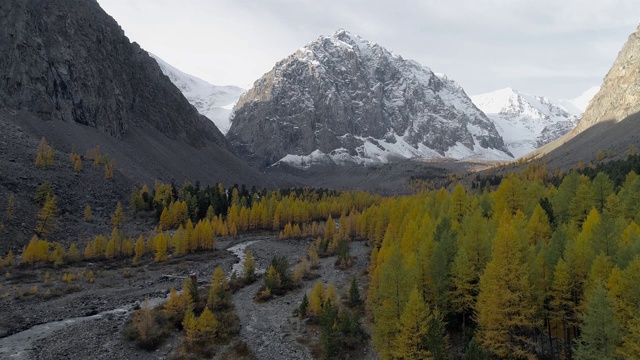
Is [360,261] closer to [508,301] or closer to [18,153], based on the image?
[508,301]

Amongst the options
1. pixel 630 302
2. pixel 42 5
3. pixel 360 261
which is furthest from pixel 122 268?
pixel 42 5

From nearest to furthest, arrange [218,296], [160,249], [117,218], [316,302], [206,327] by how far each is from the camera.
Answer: [206,327]
[316,302]
[218,296]
[160,249]
[117,218]

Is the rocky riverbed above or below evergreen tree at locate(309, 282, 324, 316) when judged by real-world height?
below

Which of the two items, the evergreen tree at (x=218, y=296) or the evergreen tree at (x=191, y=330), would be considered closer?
the evergreen tree at (x=191, y=330)

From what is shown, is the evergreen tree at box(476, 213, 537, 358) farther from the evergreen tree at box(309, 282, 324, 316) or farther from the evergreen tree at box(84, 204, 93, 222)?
the evergreen tree at box(84, 204, 93, 222)

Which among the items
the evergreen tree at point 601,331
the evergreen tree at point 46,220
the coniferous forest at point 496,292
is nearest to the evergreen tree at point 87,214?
the evergreen tree at point 46,220

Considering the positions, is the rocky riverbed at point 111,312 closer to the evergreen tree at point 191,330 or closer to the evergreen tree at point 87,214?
the evergreen tree at point 191,330

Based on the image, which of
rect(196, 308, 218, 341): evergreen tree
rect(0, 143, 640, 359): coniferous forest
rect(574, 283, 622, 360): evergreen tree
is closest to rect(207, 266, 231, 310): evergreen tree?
rect(0, 143, 640, 359): coniferous forest

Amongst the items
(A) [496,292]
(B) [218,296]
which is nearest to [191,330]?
(B) [218,296]

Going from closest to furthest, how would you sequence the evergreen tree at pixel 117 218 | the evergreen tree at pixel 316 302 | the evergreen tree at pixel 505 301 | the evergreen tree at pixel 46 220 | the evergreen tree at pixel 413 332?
the evergreen tree at pixel 413 332, the evergreen tree at pixel 505 301, the evergreen tree at pixel 316 302, the evergreen tree at pixel 46 220, the evergreen tree at pixel 117 218

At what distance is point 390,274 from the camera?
39062 millimetres

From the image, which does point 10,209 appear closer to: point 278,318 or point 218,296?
point 218,296

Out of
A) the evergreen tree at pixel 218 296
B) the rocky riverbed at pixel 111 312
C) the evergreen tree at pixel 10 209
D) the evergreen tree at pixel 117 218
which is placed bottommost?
the rocky riverbed at pixel 111 312

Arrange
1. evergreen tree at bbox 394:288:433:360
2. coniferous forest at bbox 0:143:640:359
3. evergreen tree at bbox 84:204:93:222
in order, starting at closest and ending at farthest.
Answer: coniferous forest at bbox 0:143:640:359 < evergreen tree at bbox 394:288:433:360 < evergreen tree at bbox 84:204:93:222
